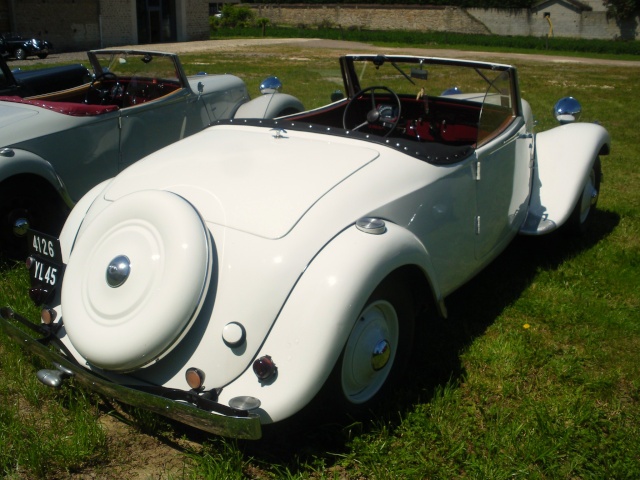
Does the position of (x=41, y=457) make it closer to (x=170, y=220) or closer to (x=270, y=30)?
(x=170, y=220)

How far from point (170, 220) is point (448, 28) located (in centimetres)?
4528

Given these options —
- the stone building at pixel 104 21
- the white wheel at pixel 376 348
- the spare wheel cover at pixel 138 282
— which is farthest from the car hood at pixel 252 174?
the stone building at pixel 104 21

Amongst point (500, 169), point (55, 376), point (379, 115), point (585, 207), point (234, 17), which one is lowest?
point (55, 376)

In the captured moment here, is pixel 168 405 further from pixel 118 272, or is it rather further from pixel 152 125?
pixel 152 125

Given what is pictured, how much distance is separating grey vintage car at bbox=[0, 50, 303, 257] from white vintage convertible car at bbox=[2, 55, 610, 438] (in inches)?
49.4

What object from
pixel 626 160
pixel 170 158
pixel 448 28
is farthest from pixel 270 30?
pixel 170 158

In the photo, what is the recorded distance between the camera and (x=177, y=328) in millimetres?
2441

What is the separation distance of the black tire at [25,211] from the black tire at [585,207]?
350cm

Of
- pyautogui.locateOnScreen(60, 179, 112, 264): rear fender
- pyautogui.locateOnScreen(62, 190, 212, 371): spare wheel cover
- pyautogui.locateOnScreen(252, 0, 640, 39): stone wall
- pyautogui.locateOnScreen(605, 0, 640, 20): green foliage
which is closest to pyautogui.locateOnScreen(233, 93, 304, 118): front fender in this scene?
pyautogui.locateOnScreen(60, 179, 112, 264): rear fender

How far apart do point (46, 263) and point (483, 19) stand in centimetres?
4485

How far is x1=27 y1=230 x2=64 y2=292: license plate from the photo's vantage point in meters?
3.03

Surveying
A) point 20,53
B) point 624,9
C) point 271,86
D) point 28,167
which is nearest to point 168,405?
point 28,167

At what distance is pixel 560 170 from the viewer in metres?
4.52

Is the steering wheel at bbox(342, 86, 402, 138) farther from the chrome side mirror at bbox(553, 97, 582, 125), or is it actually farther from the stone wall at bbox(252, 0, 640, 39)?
the stone wall at bbox(252, 0, 640, 39)
